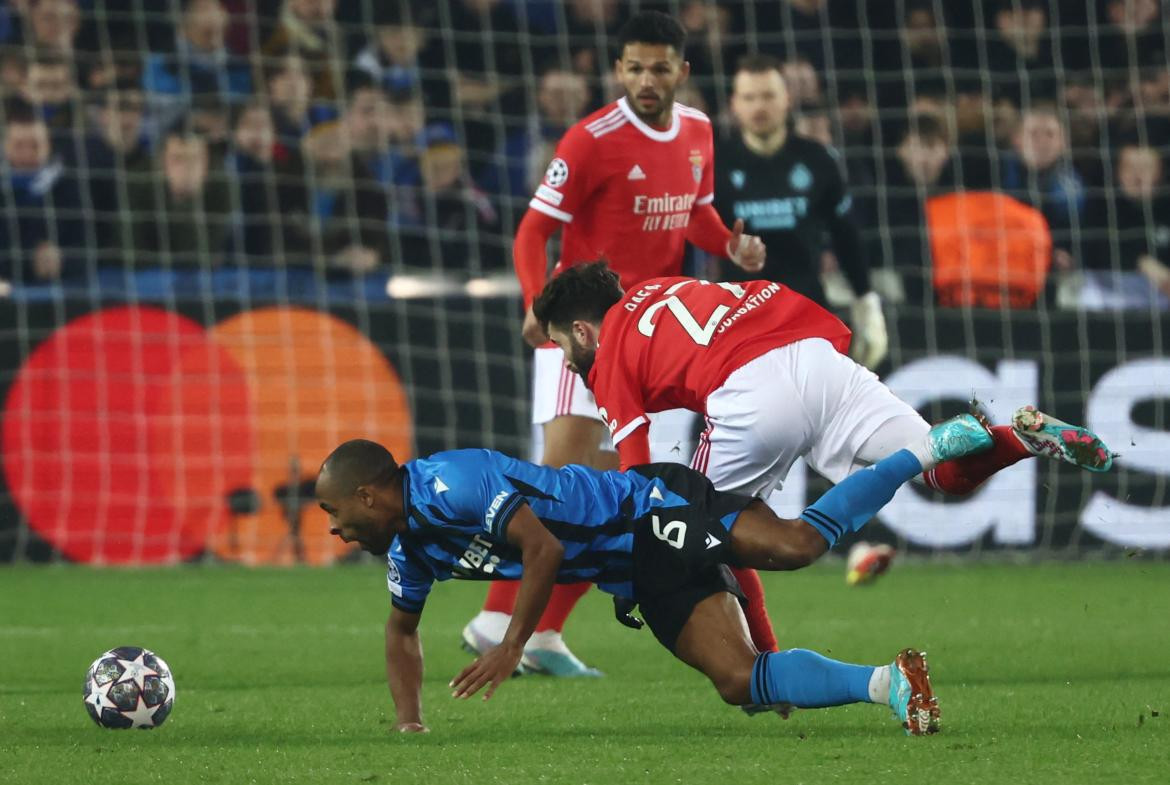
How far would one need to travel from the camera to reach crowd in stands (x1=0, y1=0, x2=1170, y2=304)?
36.0 ft

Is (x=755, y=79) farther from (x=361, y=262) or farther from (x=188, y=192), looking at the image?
(x=188, y=192)

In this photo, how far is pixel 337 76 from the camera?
1195cm

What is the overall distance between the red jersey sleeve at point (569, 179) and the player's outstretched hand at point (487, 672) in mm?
2612

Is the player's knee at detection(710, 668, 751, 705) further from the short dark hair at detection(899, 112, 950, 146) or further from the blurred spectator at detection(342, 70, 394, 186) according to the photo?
the short dark hair at detection(899, 112, 950, 146)

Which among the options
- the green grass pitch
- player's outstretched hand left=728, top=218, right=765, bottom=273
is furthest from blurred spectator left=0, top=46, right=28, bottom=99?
player's outstretched hand left=728, top=218, right=765, bottom=273

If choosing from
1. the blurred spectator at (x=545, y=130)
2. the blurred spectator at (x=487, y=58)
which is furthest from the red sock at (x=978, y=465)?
the blurred spectator at (x=487, y=58)

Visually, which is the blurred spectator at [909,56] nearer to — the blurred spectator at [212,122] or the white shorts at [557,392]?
the blurred spectator at [212,122]

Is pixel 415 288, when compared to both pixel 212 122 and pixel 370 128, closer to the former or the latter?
pixel 370 128

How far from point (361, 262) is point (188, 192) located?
3.59 ft

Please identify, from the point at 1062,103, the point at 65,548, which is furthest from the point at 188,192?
the point at 1062,103

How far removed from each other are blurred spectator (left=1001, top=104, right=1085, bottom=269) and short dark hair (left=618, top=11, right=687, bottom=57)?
5.23 metres

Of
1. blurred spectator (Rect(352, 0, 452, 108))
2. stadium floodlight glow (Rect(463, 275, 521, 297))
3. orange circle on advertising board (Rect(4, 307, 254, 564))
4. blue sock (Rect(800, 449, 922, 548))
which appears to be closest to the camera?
blue sock (Rect(800, 449, 922, 548))

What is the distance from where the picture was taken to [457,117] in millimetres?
12031

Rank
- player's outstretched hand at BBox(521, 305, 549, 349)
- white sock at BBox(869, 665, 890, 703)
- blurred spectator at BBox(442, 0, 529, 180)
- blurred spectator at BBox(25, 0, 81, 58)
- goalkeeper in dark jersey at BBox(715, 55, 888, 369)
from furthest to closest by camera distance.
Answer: blurred spectator at BBox(442, 0, 529, 180), blurred spectator at BBox(25, 0, 81, 58), goalkeeper in dark jersey at BBox(715, 55, 888, 369), player's outstretched hand at BBox(521, 305, 549, 349), white sock at BBox(869, 665, 890, 703)
